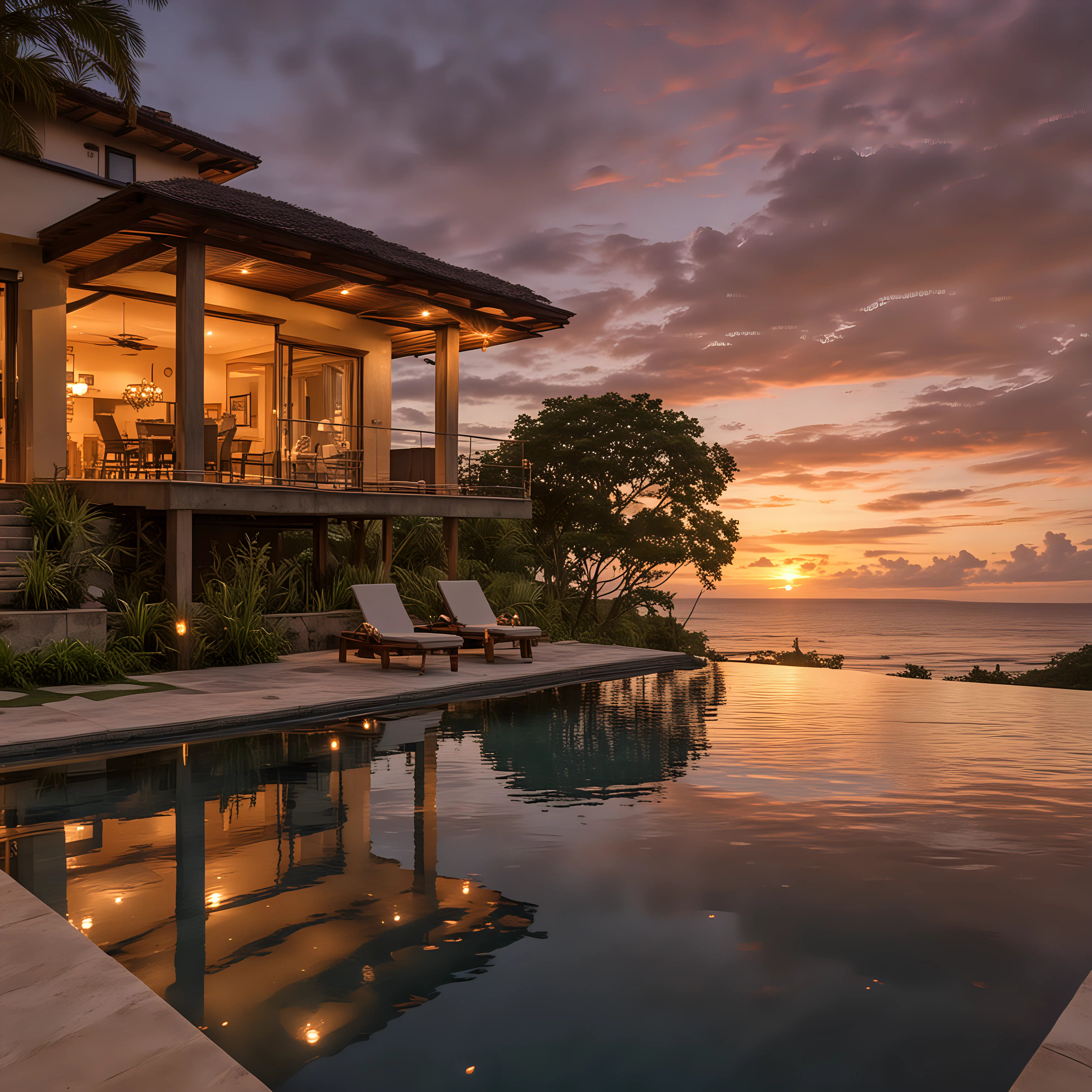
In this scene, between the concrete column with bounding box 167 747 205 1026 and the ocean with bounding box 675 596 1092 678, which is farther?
the ocean with bounding box 675 596 1092 678

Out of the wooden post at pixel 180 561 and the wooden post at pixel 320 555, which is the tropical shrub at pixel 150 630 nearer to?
the wooden post at pixel 180 561

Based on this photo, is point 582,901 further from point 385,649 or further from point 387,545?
point 387,545

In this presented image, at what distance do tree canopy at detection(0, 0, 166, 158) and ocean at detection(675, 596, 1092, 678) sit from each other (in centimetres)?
2974

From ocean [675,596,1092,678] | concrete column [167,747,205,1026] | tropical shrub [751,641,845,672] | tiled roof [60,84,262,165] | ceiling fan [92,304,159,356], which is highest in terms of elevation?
tiled roof [60,84,262,165]

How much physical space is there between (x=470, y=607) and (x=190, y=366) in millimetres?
5175

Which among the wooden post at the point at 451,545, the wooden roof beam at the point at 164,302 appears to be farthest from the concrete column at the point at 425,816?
the wooden roof beam at the point at 164,302

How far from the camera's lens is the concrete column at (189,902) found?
124 inches

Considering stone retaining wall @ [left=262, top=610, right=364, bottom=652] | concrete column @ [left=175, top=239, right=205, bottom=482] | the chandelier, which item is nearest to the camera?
concrete column @ [left=175, top=239, right=205, bottom=482]

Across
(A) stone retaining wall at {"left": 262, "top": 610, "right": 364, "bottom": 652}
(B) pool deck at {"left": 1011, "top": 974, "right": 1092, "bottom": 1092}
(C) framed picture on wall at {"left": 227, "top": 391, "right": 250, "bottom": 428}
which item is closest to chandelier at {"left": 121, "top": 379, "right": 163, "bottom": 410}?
(C) framed picture on wall at {"left": 227, "top": 391, "right": 250, "bottom": 428}

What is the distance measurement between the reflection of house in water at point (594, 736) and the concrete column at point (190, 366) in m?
5.26

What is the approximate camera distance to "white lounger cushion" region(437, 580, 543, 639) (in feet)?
41.2

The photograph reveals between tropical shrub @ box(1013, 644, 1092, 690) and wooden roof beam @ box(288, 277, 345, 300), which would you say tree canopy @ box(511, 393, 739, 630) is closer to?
wooden roof beam @ box(288, 277, 345, 300)

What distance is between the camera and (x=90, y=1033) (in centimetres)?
265

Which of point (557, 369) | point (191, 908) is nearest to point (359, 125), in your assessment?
point (557, 369)
